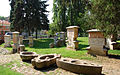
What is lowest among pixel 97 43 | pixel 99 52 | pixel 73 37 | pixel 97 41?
pixel 99 52

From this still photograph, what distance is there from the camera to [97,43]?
342 inches

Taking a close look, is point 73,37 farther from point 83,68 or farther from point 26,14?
point 26,14

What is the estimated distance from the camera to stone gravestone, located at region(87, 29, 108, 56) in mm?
8359

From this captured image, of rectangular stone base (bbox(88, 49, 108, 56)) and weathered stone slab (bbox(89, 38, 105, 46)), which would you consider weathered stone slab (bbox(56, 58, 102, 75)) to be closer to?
rectangular stone base (bbox(88, 49, 108, 56))

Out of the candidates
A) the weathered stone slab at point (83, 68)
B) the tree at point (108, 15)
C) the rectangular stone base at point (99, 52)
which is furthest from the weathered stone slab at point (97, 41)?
the weathered stone slab at point (83, 68)

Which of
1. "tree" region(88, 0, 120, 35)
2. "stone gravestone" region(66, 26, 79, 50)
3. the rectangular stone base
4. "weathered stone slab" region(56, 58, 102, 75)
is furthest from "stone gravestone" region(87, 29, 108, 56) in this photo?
"weathered stone slab" region(56, 58, 102, 75)

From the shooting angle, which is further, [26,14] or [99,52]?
[26,14]

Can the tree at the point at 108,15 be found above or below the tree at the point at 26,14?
below

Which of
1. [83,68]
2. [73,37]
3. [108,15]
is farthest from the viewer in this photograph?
[73,37]

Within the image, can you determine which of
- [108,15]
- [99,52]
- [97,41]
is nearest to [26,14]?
[97,41]

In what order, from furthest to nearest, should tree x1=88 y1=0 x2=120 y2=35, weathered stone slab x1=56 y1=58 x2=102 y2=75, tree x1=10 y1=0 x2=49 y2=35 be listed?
1. tree x1=10 y1=0 x2=49 y2=35
2. tree x1=88 y1=0 x2=120 y2=35
3. weathered stone slab x1=56 y1=58 x2=102 y2=75

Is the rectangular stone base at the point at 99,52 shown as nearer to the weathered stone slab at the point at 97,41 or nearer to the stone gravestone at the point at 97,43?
the stone gravestone at the point at 97,43

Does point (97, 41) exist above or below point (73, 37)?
below

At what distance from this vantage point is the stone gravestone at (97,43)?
8359 millimetres
